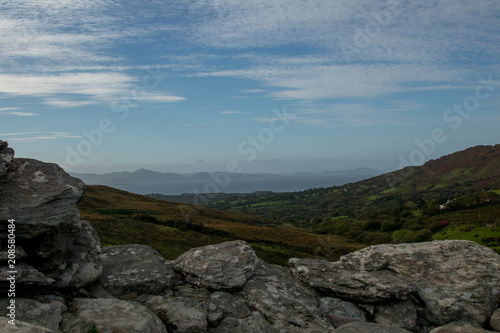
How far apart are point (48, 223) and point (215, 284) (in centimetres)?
549

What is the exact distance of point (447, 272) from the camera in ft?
41.5

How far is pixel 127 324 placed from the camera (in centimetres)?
733

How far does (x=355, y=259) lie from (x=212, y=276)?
6320mm

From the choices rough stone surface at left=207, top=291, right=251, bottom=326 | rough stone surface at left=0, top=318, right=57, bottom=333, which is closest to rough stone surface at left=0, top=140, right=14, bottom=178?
rough stone surface at left=0, top=318, right=57, bottom=333

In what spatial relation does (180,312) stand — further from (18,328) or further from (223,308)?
(18,328)

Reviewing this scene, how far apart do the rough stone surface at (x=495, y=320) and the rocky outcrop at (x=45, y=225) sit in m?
12.9

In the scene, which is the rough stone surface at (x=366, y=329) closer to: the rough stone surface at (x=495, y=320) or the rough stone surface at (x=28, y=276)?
the rough stone surface at (x=495, y=320)

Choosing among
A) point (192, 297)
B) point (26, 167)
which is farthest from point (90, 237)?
point (192, 297)

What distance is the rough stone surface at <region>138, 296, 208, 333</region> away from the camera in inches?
342

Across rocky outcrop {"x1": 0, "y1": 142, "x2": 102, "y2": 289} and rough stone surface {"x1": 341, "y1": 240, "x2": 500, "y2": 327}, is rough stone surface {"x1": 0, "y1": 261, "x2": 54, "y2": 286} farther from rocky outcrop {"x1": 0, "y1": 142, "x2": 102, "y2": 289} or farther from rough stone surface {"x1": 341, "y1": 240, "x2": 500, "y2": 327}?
rough stone surface {"x1": 341, "y1": 240, "x2": 500, "y2": 327}

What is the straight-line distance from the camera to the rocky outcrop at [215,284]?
8.16 m

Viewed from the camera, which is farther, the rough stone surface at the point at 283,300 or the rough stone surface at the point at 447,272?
the rough stone surface at the point at 447,272

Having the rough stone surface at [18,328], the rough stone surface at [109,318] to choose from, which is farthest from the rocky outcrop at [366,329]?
the rough stone surface at [18,328]

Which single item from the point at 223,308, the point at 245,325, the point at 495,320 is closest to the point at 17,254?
the point at 223,308
